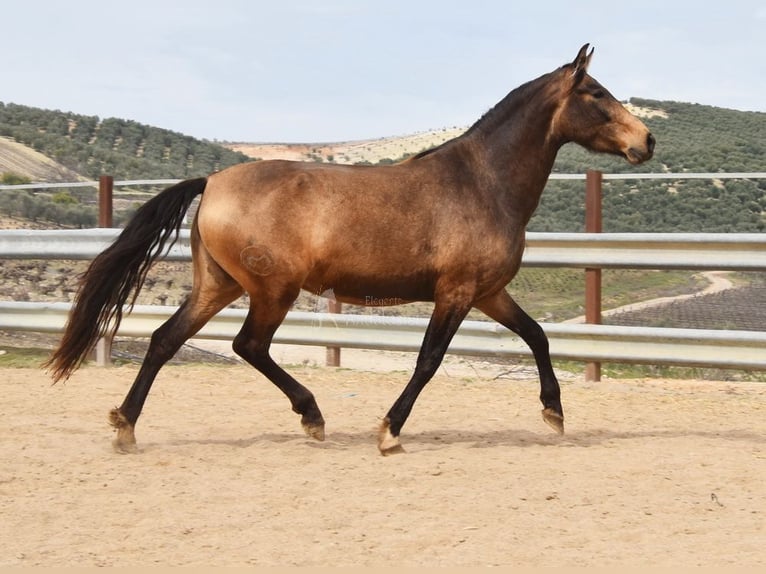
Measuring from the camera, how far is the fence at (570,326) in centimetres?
769

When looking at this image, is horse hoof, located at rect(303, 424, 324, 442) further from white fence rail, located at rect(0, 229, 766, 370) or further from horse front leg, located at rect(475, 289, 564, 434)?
white fence rail, located at rect(0, 229, 766, 370)

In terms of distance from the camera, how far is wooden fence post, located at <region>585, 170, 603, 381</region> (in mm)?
8344

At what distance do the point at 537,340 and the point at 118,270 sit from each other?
260 centimetres

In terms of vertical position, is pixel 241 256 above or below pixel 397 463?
above

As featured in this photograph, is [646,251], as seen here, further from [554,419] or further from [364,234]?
[364,234]

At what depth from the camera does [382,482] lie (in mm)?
4785

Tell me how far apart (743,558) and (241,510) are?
79.0 inches

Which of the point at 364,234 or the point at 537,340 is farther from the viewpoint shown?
the point at 537,340

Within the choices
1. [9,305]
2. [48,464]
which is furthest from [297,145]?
[48,464]

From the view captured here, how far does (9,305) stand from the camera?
9359 mm

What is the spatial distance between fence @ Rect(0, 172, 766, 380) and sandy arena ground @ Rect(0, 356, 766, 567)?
398mm

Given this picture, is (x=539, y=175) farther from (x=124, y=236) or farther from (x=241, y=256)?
(x=124, y=236)

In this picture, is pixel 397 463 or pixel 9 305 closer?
pixel 397 463

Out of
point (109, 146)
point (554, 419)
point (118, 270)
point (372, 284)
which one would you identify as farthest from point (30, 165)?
point (554, 419)
